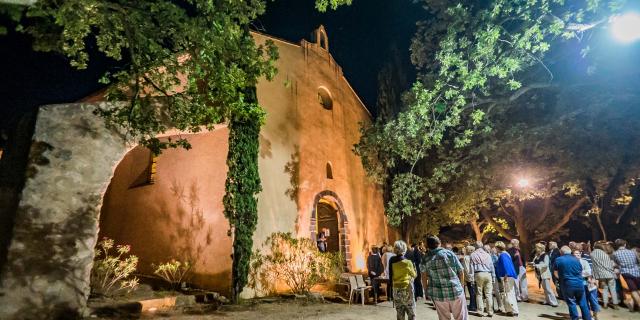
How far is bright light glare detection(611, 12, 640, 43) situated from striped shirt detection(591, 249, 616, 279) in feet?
18.5

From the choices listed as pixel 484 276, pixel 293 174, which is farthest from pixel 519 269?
pixel 293 174

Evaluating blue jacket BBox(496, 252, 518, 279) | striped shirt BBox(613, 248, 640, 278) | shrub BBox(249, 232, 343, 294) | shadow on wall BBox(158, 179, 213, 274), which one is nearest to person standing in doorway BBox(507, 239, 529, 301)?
blue jacket BBox(496, 252, 518, 279)

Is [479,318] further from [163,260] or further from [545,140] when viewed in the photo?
[163,260]

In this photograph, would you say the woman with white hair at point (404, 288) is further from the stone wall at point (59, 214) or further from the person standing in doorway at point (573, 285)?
the stone wall at point (59, 214)

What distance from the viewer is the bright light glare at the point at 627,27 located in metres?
5.75

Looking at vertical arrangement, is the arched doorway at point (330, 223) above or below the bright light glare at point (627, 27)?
below

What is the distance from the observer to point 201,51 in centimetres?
665

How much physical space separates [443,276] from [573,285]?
3647 mm

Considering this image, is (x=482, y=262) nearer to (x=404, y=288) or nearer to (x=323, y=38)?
(x=404, y=288)

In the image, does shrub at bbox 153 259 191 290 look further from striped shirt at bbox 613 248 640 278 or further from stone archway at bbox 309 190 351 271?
striped shirt at bbox 613 248 640 278

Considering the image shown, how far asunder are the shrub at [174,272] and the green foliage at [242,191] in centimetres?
166

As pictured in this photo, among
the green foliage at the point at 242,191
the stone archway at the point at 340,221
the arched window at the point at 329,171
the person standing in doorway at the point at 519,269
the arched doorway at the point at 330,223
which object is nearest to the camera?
the green foliage at the point at 242,191

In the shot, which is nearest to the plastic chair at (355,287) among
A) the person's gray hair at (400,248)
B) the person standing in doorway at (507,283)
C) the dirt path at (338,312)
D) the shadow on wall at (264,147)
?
the dirt path at (338,312)

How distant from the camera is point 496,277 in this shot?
8414 mm
